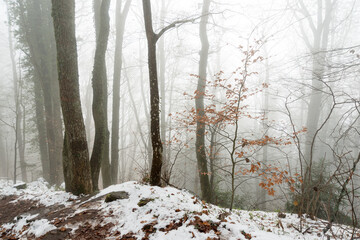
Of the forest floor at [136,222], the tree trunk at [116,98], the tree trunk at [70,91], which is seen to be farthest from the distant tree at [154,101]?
the tree trunk at [116,98]

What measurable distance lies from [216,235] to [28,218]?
155 inches

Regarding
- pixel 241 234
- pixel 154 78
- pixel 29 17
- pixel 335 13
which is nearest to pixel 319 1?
pixel 335 13

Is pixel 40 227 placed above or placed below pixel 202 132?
below

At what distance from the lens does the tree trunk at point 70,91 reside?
4.30m

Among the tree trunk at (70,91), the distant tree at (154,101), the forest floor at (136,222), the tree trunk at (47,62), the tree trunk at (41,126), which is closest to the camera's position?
the forest floor at (136,222)

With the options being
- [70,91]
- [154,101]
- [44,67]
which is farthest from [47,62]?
[154,101]

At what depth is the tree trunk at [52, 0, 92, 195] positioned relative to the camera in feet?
14.1

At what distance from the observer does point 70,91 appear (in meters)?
4.36

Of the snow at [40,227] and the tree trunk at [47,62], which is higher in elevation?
the tree trunk at [47,62]

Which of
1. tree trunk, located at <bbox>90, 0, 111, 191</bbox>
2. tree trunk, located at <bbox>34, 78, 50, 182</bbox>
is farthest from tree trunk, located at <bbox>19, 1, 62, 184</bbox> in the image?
tree trunk, located at <bbox>90, 0, 111, 191</bbox>

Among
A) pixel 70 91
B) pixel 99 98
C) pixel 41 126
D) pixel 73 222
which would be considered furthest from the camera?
pixel 41 126

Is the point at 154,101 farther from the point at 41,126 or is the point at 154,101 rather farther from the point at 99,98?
the point at 41,126

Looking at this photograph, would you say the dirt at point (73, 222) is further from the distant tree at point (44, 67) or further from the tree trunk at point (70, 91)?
the distant tree at point (44, 67)

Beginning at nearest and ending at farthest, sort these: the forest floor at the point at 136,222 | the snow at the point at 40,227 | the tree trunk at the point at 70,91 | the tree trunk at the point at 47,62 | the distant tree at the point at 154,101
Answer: the forest floor at the point at 136,222 → the snow at the point at 40,227 → the distant tree at the point at 154,101 → the tree trunk at the point at 70,91 → the tree trunk at the point at 47,62
